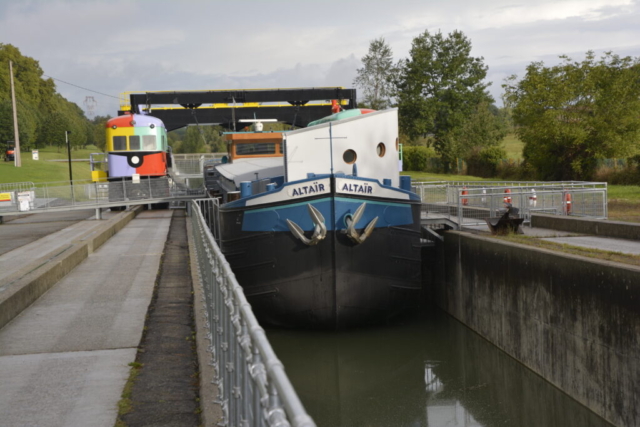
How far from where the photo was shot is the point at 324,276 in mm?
14914

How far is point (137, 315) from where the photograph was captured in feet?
33.6

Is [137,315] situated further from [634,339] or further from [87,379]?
[634,339]

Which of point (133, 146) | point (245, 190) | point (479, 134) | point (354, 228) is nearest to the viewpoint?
point (354, 228)

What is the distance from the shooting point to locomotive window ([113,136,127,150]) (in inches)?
1384

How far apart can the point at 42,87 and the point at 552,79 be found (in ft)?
310

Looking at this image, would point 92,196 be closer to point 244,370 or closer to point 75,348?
point 75,348

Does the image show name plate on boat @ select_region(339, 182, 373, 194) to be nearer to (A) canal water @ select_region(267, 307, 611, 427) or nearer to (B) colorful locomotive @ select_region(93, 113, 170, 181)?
(A) canal water @ select_region(267, 307, 611, 427)

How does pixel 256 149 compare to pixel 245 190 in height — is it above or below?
above

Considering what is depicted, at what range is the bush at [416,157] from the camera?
65.4 metres

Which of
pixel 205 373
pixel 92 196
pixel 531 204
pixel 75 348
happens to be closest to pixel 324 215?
pixel 75 348

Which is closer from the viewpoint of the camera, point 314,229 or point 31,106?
point 314,229

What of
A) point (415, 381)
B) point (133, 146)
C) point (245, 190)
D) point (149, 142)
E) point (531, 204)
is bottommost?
point (415, 381)

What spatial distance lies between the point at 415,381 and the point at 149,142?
24.4 m

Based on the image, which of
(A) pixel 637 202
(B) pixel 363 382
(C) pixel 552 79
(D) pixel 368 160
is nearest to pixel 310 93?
(C) pixel 552 79
